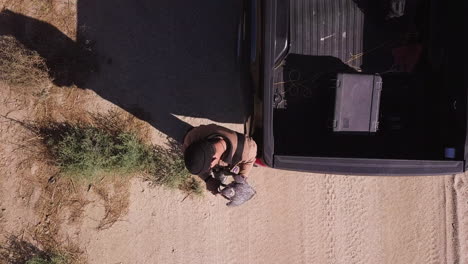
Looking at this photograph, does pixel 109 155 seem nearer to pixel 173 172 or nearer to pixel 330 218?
pixel 173 172

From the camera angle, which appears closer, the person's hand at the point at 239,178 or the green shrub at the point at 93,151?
the person's hand at the point at 239,178

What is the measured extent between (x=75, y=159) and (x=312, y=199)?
105 inches

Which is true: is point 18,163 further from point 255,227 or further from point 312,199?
point 312,199

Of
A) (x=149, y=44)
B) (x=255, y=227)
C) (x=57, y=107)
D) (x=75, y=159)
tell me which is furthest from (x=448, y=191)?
A: (x=57, y=107)

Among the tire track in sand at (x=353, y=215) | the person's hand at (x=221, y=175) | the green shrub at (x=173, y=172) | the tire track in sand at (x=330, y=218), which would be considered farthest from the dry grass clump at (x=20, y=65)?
the tire track in sand at (x=353, y=215)

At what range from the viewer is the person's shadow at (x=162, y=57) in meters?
4.47

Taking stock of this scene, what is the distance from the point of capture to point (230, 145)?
352 centimetres

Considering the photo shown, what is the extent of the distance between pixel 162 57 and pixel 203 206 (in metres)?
1.73

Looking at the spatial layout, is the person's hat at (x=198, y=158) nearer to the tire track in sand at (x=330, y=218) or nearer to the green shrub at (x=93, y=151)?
the green shrub at (x=93, y=151)

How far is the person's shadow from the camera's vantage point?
4473 millimetres

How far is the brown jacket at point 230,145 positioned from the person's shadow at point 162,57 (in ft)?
2.70

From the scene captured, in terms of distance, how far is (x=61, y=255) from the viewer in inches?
172

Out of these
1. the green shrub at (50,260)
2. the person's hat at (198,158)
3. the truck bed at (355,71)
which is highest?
the truck bed at (355,71)

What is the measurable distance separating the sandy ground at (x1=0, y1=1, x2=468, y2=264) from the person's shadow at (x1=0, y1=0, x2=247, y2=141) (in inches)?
0.6
